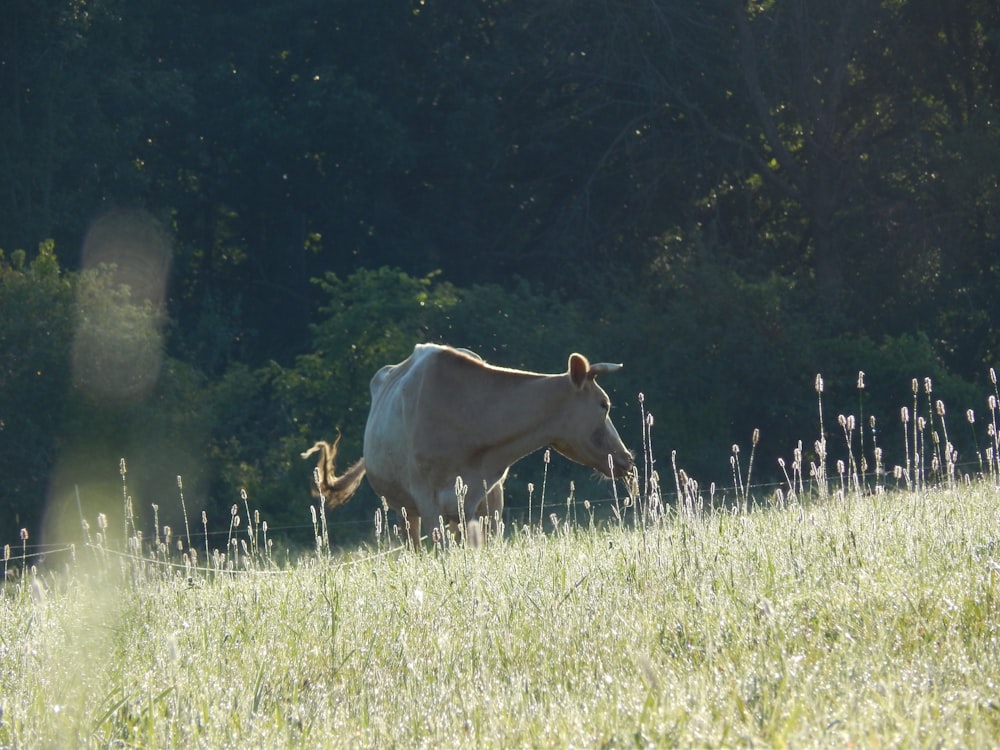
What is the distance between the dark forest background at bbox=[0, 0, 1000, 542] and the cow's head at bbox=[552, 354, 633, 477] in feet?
29.0

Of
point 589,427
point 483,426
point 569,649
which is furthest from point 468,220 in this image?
point 569,649

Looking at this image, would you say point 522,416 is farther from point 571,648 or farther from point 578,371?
point 571,648

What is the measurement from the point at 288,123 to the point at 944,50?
14151mm

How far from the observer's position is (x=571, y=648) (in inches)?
193

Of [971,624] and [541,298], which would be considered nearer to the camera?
[971,624]

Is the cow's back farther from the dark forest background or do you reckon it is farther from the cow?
the dark forest background

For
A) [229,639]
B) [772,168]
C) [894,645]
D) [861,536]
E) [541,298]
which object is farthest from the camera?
[772,168]

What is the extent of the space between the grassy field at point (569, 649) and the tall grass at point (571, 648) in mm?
12

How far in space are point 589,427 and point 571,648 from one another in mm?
6086

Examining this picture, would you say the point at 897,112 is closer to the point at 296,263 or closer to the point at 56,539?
the point at 296,263

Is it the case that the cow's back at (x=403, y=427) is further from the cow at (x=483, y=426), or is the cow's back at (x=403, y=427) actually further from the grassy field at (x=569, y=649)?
the grassy field at (x=569, y=649)

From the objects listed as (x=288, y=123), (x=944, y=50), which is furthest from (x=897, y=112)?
(x=288, y=123)

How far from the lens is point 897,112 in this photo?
2945cm

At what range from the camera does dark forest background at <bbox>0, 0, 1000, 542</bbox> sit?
22.9m
